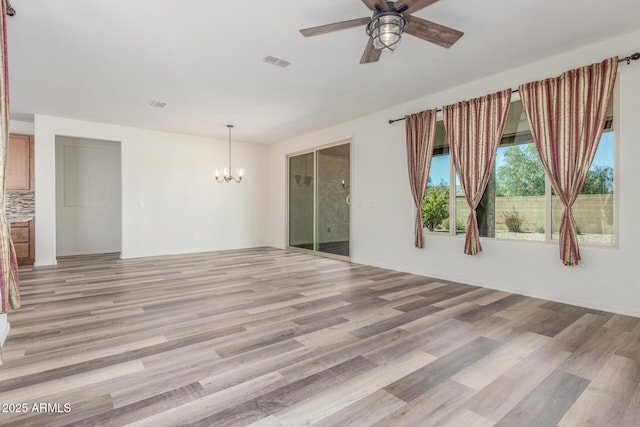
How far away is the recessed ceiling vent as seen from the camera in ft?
11.4

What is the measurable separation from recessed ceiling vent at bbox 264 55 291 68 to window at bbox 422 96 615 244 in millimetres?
2352

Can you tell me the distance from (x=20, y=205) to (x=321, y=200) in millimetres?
5513

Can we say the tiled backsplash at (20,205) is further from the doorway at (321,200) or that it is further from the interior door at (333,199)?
the interior door at (333,199)

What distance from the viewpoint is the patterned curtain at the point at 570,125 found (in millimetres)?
3094

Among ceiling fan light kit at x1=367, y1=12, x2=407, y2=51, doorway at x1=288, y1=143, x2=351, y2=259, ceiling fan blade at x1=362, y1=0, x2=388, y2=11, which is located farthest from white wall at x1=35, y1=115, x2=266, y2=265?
ceiling fan blade at x1=362, y1=0, x2=388, y2=11

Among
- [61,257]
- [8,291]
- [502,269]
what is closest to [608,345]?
[502,269]

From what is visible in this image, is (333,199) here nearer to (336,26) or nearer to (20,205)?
(336,26)

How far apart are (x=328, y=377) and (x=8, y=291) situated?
76.7 inches

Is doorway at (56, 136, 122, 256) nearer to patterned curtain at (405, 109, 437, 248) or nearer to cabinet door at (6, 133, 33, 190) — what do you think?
cabinet door at (6, 133, 33, 190)

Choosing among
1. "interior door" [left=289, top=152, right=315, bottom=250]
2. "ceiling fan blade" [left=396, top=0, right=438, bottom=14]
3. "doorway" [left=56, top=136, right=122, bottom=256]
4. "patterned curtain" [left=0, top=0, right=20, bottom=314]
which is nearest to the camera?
"patterned curtain" [left=0, top=0, right=20, bottom=314]

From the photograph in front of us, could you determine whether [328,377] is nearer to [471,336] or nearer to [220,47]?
[471,336]

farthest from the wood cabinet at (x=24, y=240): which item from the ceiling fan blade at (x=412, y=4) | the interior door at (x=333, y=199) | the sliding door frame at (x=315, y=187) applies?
the ceiling fan blade at (x=412, y=4)

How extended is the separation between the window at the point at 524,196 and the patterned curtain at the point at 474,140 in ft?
0.46

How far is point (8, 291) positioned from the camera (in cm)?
186
